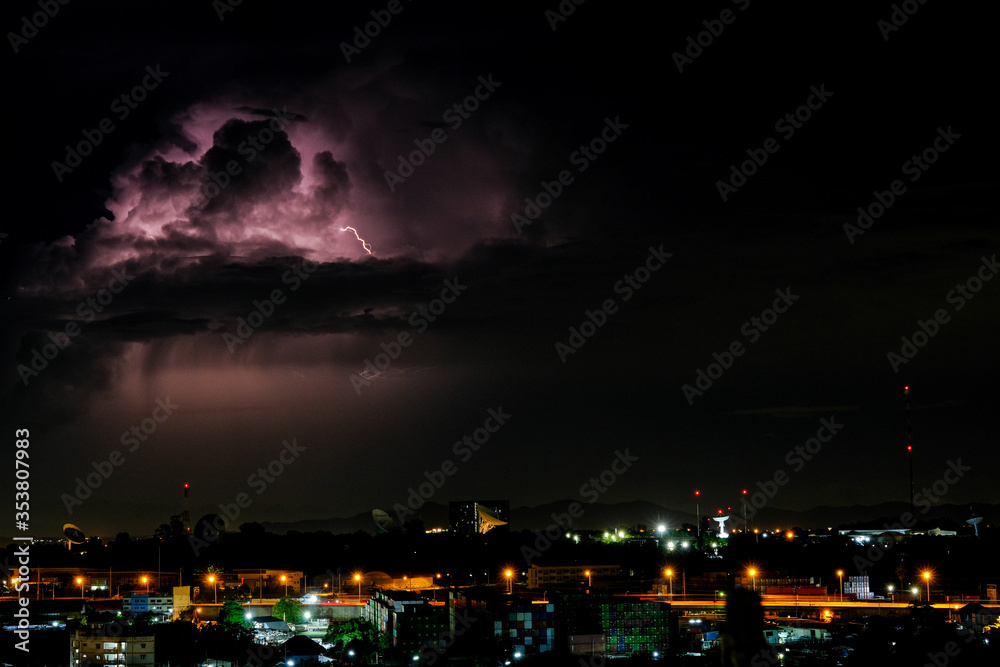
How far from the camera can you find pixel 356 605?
3525 centimetres

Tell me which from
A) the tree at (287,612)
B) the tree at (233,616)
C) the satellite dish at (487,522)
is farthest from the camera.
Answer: the satellite dish at (487,522)

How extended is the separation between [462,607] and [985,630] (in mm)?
13256

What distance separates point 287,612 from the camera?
33.5 meters

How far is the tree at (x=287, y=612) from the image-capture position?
109 feet

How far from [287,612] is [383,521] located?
99.3 feet

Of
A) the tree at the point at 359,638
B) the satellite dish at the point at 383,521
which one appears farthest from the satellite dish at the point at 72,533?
the tree at the point at 359,638

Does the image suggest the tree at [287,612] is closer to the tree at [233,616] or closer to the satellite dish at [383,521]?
the tree at [233,616]

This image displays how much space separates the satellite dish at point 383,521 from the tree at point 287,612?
2951 centimetres

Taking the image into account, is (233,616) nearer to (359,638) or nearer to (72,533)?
(359,638)

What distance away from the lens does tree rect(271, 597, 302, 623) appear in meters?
33.3

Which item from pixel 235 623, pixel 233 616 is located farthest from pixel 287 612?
pixel 235 623

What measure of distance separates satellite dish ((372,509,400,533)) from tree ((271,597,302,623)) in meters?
29.5

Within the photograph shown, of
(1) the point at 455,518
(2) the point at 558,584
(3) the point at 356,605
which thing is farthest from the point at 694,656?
(1) the point at 455,518

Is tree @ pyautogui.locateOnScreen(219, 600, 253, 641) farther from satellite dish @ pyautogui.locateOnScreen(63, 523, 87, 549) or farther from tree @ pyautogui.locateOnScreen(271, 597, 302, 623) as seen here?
satellite dish @ pyautogui.locateOnScreen(63, 523, 87, 549)
